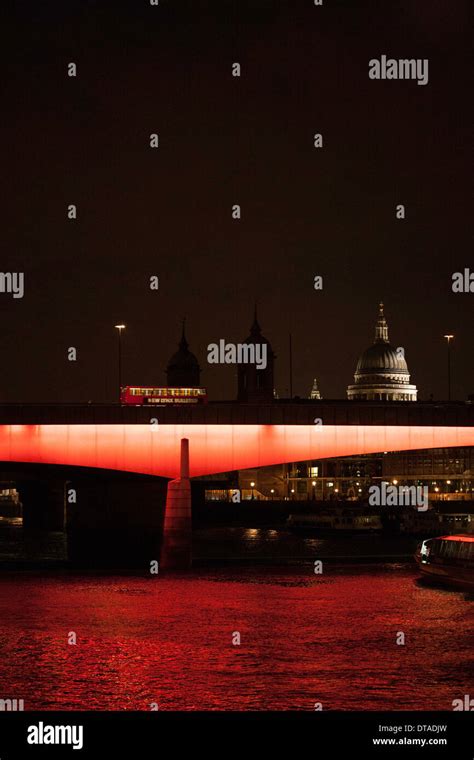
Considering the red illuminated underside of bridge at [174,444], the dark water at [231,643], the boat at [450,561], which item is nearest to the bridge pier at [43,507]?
the red illuminated underside of bridge at [174,444]

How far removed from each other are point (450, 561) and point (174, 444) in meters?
16.7

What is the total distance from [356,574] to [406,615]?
17.7 m

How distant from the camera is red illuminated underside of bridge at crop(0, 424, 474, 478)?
68.2 m

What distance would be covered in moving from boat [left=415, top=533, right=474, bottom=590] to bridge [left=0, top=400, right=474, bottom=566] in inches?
398

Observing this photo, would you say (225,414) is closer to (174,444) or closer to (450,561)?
(174,444)

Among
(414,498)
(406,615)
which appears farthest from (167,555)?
(414,498)

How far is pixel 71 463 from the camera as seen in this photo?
6838 centimetres

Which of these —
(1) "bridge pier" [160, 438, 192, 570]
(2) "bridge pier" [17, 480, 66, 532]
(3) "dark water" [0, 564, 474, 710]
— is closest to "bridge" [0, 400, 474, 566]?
(1) "bridge pier" [160, 438, 192, 570]

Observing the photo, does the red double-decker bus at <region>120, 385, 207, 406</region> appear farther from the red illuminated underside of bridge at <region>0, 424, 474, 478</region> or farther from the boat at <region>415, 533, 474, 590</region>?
the boat at <region>415, 533, 474, 590</region>

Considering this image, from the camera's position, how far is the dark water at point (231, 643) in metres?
32.8

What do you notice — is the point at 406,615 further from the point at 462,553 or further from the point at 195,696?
the point at 195,696

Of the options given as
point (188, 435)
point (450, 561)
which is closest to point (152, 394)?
point (188, 435)

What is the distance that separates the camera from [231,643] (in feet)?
138

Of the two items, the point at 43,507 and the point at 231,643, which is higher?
the point at 43,507
